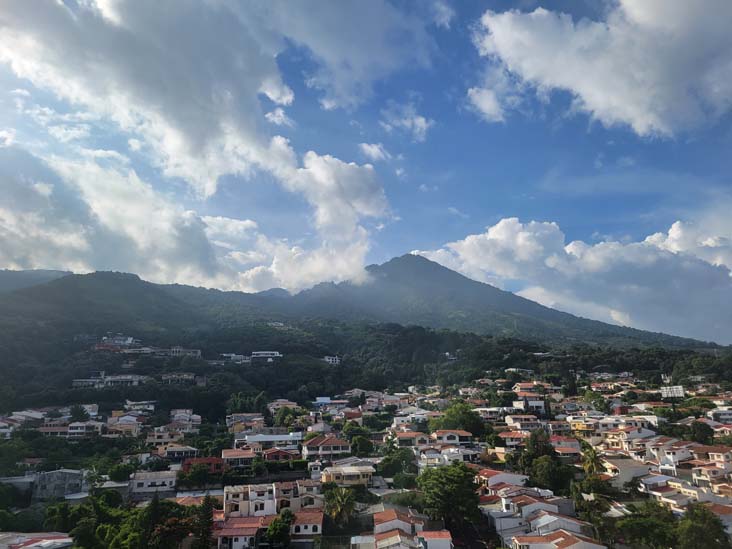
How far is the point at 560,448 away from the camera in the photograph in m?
34.8

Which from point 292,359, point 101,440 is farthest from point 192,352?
point 101,440

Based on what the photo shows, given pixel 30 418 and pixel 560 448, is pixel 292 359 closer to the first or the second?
pixel 30 418

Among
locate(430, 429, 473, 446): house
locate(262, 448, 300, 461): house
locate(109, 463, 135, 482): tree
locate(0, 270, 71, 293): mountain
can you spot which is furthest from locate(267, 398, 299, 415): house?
locate(0, 270, 71, 293): mountain

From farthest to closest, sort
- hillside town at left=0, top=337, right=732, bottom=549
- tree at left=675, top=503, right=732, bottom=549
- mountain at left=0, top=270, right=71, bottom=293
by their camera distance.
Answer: mountain at left=0, top=270, right=71, bottom=293
hillside town at left=0, top=337, right=732, bottom=549
tree at left=675, top=503, right=732, bottom=549

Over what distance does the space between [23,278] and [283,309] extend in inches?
2851

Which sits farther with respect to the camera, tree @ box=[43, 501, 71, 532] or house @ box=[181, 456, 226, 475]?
house @ box=[181, 456, 226, 475]

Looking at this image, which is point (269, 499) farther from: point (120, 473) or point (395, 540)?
point (120, 473)

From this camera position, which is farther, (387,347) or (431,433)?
(387,347)

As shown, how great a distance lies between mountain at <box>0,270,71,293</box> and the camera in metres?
137

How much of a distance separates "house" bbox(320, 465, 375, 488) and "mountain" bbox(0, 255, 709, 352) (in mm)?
52516

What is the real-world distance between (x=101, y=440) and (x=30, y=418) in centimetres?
960

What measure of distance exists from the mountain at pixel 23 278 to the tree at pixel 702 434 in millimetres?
143092

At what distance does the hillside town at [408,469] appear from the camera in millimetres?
22984

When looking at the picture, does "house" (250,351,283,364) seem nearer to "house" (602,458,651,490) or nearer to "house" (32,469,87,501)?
"house" (32,469,87,501)
